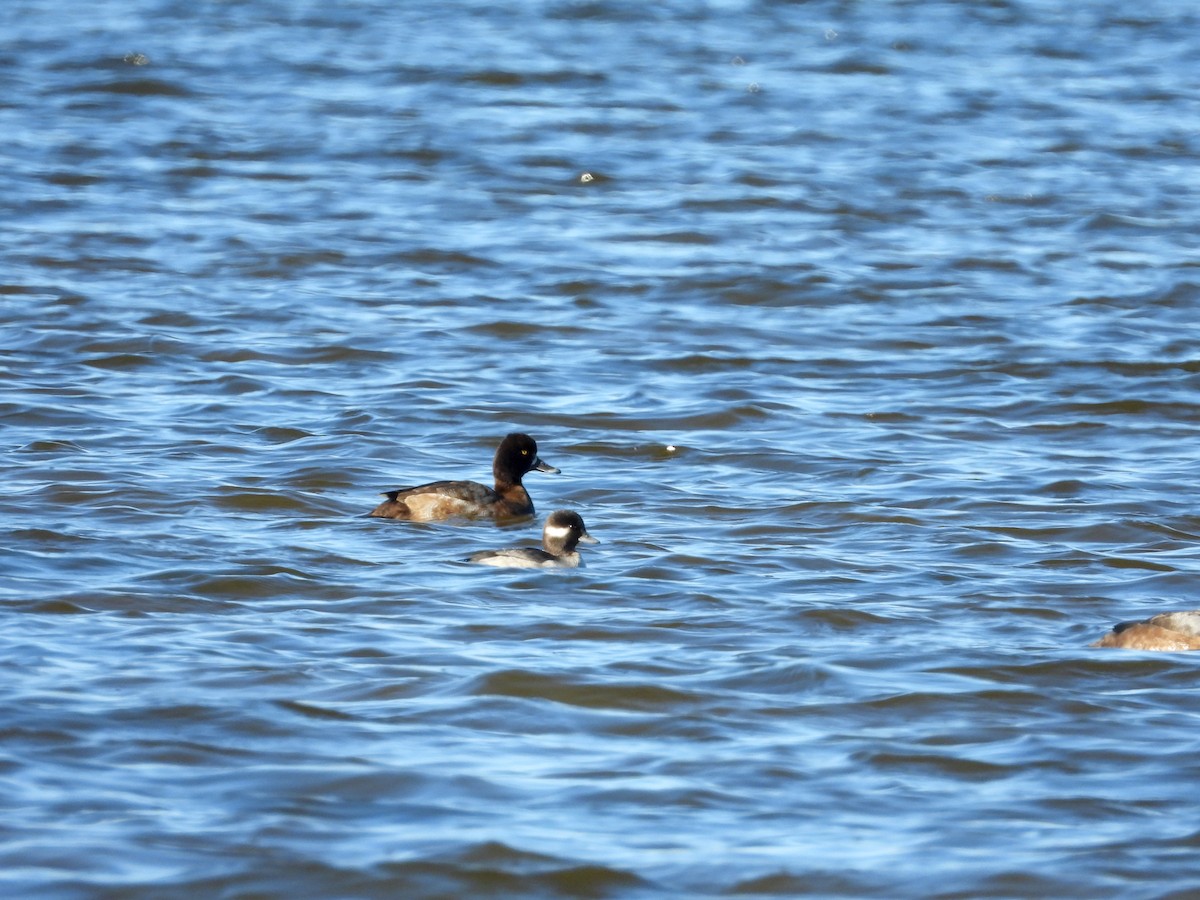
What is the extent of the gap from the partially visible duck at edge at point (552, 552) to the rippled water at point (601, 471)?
0.14 meters

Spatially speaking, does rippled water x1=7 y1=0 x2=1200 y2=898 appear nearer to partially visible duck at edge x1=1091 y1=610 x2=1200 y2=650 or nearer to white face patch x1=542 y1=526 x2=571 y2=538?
partially visible duck at edge x1=1091 y1=610 x2=1200 y2=650

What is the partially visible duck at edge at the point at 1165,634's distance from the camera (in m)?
8.78

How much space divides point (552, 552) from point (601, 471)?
2.52 meters

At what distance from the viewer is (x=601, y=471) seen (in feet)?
43.3

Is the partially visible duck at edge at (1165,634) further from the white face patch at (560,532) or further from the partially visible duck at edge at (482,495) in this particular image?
the partially visible duck at edge at (482,495)

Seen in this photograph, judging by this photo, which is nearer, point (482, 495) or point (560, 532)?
point (560, 532)

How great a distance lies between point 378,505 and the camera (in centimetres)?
1179

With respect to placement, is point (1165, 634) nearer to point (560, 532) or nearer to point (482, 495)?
point (560, 532)

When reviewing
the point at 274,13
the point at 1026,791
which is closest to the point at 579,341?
the point at 1026,791

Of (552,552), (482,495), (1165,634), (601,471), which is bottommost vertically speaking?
(601,471)

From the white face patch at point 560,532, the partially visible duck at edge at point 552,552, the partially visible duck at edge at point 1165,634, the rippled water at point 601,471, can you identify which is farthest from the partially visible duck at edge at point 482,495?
the partially visible duck at edge at point 1165,634

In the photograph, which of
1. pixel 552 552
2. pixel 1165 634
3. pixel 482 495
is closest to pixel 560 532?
pixel 552 552

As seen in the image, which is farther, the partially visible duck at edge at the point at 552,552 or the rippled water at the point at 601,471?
the partially visible duck at edge at the point at 552,552

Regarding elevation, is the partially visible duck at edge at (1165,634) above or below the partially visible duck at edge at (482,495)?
above
